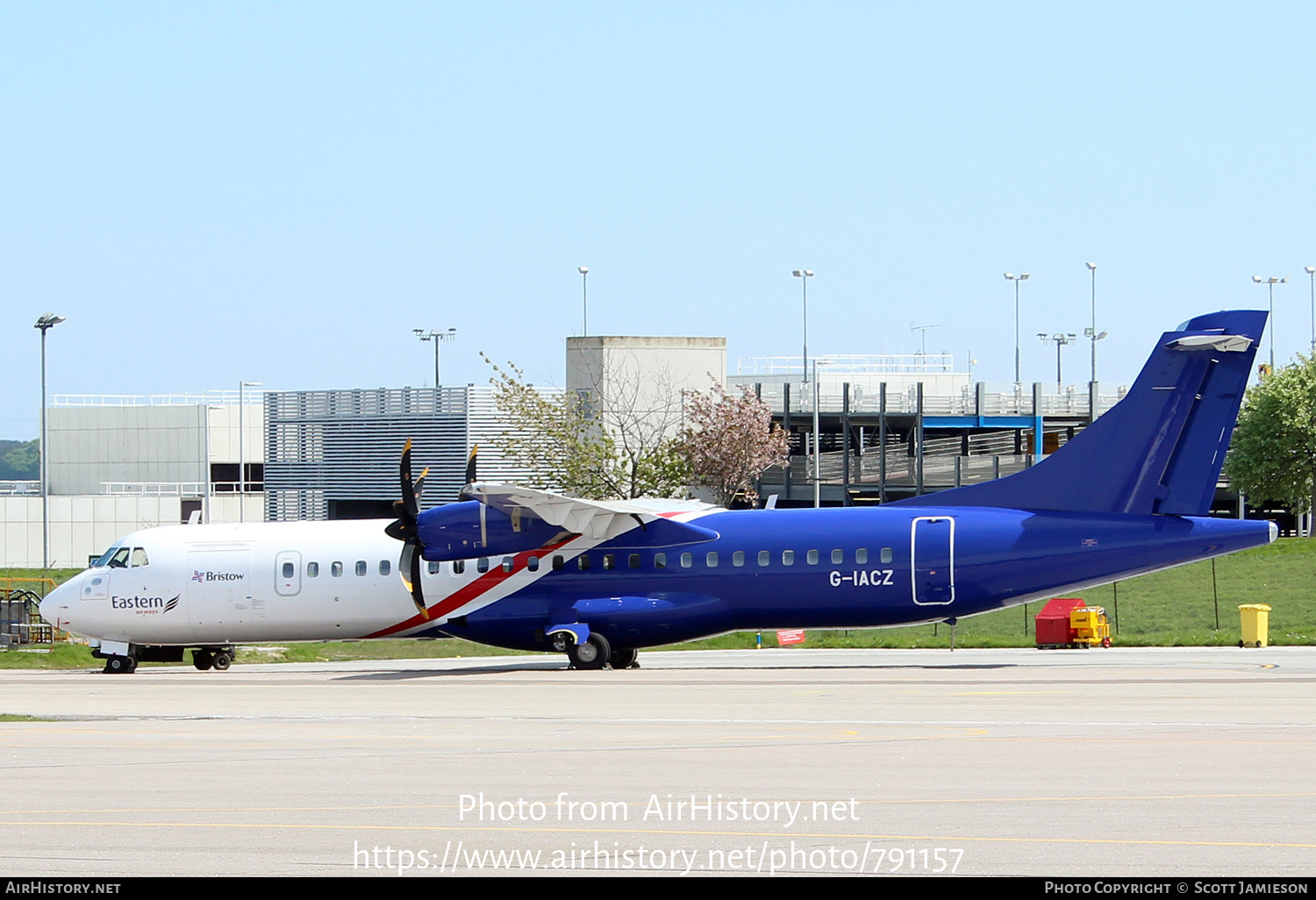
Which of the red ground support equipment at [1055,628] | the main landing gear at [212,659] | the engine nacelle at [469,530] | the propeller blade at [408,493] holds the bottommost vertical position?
the main landing gear at [212,659]

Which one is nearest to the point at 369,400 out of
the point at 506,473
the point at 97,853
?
the point at 506,473

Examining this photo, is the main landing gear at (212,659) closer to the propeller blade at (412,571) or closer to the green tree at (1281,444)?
the propeller blade at (412,571)

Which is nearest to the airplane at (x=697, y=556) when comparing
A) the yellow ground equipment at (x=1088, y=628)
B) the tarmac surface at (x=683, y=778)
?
the tarmac surface at (x=683, y=778)

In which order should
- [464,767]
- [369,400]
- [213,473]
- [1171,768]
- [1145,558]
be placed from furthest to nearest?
[213,473] < [369,400] < [1145,558] < [464,767] < [1171,768]

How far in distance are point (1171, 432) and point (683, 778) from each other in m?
15.5

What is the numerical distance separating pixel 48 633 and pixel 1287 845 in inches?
1382

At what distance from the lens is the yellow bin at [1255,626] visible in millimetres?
31422

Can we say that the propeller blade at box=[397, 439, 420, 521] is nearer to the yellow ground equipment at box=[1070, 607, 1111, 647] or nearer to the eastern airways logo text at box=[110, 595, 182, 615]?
the eastern airways logo text at box=[110, 595, 182, 615]

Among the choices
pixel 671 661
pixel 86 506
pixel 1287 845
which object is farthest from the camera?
pixel 86 506

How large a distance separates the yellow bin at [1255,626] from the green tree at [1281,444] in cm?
4658

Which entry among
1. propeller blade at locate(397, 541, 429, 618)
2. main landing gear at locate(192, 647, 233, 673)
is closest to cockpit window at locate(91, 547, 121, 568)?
main landing gear at locate(192, 647, 233, 673)

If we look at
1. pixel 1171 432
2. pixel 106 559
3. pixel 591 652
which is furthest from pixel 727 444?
pixel 1171 432

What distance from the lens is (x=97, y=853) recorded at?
9922 millimetres

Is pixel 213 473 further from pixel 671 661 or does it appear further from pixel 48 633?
pixel 671 661
